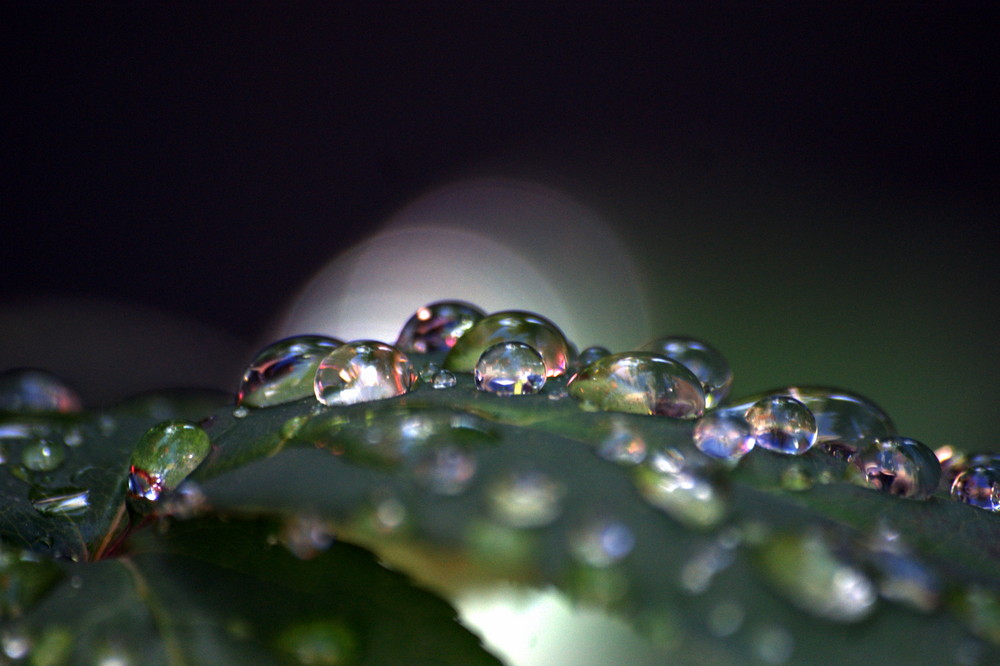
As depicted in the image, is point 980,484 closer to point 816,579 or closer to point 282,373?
point 816,579

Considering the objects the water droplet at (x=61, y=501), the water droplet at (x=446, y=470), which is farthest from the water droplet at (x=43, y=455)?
the water droplet at (x=446, y=470)

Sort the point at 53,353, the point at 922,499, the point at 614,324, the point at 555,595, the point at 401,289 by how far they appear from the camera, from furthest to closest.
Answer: the point at 401,289, the point at 614,324, the point at 53,353, the point at 922,499, the point at 555,595

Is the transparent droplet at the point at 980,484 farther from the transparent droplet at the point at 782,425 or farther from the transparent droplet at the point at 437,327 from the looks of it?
the transparent droplet at the point at 437,327

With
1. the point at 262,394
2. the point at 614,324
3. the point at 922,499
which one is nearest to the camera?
the point at 922,499

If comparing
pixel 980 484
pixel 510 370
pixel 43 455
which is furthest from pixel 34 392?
pixel 980 484

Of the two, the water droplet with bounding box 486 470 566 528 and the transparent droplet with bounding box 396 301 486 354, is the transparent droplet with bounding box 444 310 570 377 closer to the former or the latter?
the transparent droplet with bounding box 396 301 486 354

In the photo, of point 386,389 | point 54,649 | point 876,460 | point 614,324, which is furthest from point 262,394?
point 614,324

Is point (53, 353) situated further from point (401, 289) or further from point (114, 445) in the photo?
point (114, 445)
